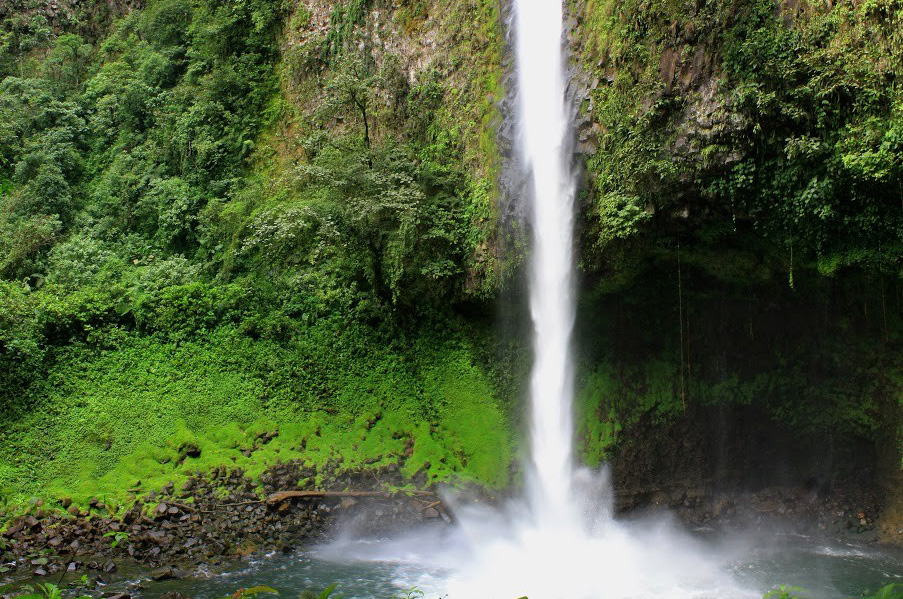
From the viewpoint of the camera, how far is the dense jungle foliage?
33.6ft

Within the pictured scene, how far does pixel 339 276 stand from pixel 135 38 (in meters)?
13.5

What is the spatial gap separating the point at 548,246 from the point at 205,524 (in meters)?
7.64

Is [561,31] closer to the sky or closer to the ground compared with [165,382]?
closer to the sky

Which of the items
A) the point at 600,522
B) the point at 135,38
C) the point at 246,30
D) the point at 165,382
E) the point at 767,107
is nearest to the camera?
the point at 767,107

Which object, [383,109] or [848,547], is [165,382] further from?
[848,547]

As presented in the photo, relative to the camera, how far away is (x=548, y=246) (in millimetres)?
13164

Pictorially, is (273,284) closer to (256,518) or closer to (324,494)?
(324,494)

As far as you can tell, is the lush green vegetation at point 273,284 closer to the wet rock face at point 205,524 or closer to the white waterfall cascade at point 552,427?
the wet rock face at point 205,524

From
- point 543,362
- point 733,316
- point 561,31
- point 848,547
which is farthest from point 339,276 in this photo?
point 848,547

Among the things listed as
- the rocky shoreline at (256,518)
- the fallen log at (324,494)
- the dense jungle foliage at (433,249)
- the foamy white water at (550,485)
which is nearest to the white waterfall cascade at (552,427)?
the foamy white water at (550,485)

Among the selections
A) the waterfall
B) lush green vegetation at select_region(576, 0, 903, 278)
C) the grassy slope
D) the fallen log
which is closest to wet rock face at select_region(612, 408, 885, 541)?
the waterfall

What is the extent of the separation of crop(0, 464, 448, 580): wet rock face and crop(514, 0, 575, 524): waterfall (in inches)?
88.2

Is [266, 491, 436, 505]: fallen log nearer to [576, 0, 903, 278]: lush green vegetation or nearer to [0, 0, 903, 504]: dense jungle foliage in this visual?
[0, 0, 903, 504]: dense jungle foliage

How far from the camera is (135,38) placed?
24016 mm
